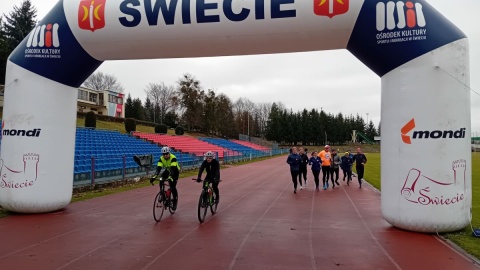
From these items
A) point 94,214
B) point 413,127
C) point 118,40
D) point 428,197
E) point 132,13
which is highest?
point 132,13

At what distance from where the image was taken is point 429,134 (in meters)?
6.78

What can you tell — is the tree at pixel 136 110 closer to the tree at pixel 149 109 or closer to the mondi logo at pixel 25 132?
the tree at pixel 149 109

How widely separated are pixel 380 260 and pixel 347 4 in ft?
15.8

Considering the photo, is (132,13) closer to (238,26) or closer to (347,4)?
(238,26)

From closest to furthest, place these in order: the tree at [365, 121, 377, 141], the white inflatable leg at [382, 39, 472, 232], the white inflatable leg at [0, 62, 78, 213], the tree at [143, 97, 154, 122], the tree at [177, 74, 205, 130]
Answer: the white inflatable leg at [382, 39, 472, 232], the white inflatable leg at [0, 62, 78, 213], the tree at [177, 74, 205, 130], the tree at [143, 97, 154, 122], the tree at [365, 121, 377, 141]

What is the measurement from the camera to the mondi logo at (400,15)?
686cm

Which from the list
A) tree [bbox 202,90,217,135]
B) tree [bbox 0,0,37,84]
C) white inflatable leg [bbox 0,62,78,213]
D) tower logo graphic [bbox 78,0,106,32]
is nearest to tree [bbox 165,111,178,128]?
tree [bbox 202,90,217,135]

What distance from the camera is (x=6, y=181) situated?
8.59 metres

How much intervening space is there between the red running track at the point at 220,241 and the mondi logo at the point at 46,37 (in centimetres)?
411

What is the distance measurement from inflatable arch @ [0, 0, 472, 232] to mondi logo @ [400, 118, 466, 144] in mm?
19

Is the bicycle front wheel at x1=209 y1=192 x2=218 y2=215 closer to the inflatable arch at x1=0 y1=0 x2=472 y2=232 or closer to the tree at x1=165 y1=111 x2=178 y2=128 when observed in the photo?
the inflatable arch at x1=0 y1=0 x2=472 y2=232

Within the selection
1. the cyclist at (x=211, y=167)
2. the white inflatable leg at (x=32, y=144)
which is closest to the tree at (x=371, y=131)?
the cyclist at (x=211, y=167)

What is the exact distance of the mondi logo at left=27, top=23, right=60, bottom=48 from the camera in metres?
8.58

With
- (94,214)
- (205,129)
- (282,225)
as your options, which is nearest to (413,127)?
(282,225)
